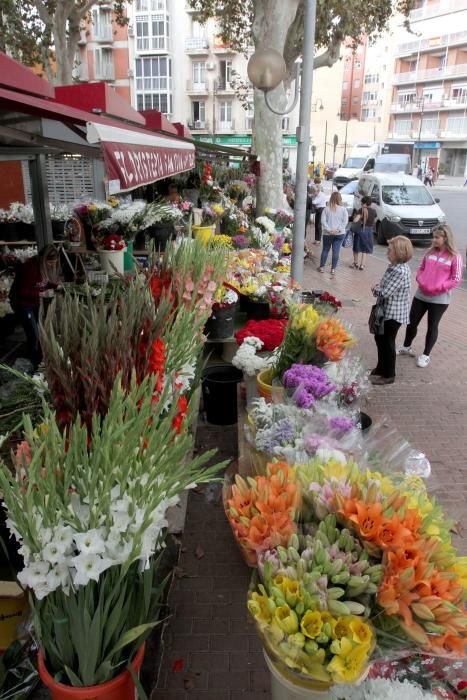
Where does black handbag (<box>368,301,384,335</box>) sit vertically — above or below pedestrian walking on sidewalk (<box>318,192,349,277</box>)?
below

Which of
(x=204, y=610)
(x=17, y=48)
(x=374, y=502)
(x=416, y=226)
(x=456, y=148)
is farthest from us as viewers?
(x=456, y=148)

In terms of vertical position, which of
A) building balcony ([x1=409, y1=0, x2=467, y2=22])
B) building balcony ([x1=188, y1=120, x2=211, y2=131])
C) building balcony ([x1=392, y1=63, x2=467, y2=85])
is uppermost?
building balcony ([x1=409, y1=0, x2=467, y2=22])

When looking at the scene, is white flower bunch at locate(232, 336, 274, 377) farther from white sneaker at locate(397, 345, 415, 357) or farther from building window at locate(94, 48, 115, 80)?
building window at locate(94, 48, 115, 80)

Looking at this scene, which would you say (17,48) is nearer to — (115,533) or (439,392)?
(439,392)

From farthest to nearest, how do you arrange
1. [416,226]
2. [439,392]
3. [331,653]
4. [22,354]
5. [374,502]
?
[416,226] < [22,354] < [439,392] < [374,502] < [331,653]

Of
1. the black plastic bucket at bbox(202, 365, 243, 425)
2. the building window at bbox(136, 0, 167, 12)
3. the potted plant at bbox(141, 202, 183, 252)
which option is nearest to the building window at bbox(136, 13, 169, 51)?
the building window at bbox(136, 0, 167, 12)

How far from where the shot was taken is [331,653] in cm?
142

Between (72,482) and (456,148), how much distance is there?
6152 cm

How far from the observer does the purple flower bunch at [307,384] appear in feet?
9.03

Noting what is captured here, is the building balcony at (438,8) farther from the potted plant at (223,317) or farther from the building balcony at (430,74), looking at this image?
the potted plant at (223,317)

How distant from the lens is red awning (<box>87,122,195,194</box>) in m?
2.87

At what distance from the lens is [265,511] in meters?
1.66

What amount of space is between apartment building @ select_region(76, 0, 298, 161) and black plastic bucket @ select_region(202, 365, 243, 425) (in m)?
39.9

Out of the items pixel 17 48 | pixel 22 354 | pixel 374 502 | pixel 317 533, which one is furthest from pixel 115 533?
pixel 17 48
